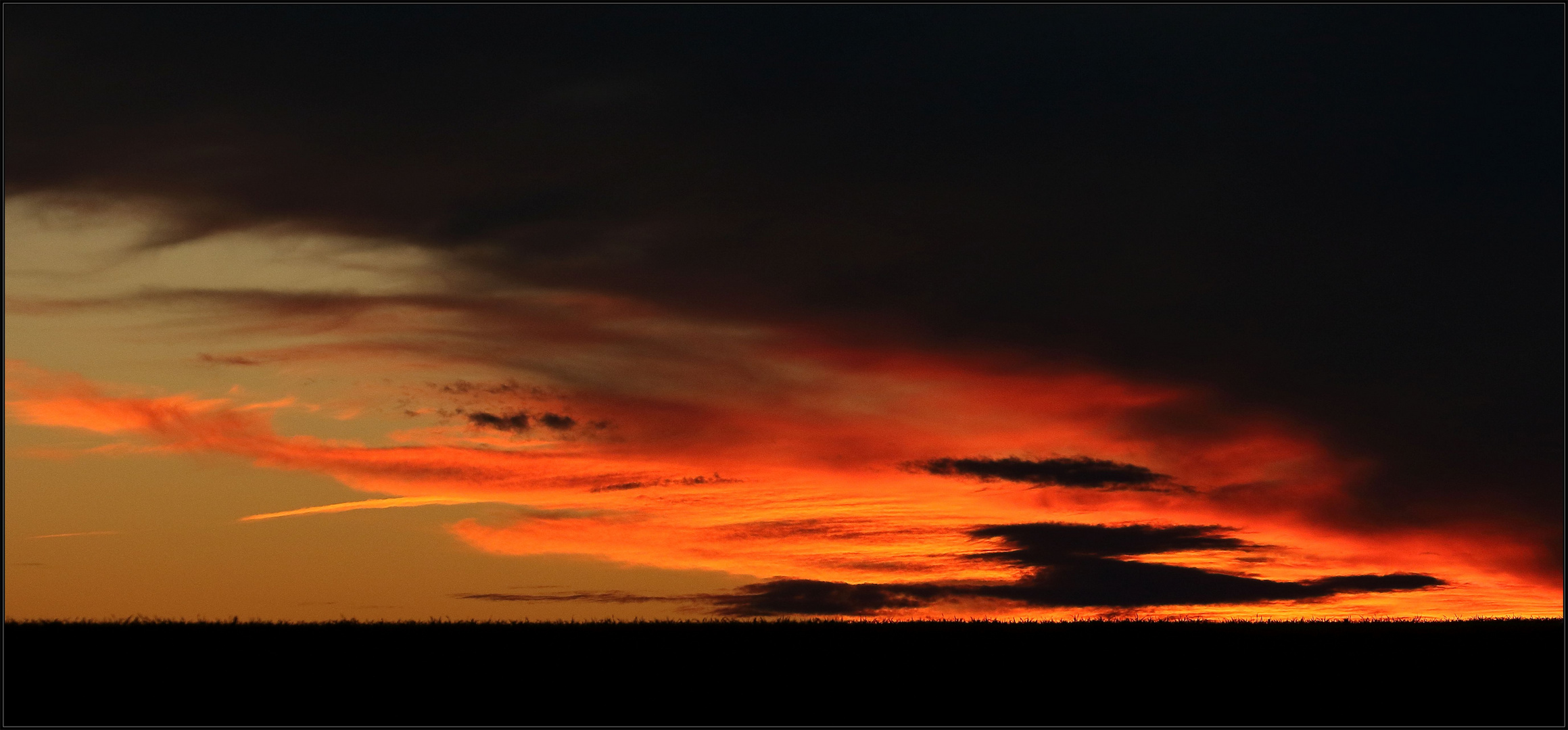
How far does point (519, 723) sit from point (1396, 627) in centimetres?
4720

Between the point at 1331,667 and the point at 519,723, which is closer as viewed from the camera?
the point at 519,723

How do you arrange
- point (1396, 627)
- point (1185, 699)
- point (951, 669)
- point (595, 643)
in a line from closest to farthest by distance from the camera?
point (1185, 699) < point (951, 669) < point (595, 643) < point (1396, 627)

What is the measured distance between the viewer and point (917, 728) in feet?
124

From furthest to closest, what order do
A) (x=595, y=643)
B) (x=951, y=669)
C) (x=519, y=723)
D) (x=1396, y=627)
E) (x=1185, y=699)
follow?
(x=1396, y=627), (x=595, y=643), (x=951, y=669), (x=1185, y=699), (x=519, y=723)

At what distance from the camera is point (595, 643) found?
51125mm

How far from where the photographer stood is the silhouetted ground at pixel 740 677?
3875 cm

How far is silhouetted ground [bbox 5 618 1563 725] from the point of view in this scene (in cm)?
3875

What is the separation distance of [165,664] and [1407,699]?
4103 centimetres

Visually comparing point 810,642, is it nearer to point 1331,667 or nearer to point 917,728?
point 917,728

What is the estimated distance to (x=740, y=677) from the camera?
44156 mm

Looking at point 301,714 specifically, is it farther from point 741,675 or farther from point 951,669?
point 951,669

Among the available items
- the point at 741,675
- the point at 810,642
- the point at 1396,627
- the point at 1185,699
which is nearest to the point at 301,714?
the point at 741,675

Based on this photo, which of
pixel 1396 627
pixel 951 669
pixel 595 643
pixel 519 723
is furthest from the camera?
pixel 1396 627

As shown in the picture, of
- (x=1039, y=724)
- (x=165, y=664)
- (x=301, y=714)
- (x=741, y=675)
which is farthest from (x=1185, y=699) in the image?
(x=165, y=664)
